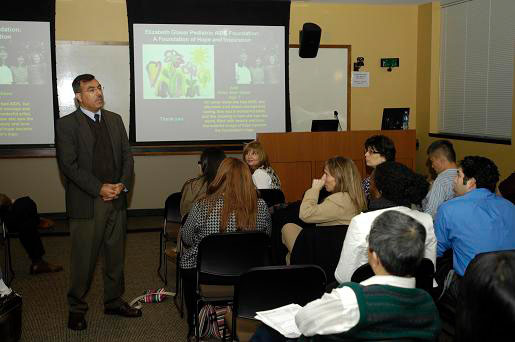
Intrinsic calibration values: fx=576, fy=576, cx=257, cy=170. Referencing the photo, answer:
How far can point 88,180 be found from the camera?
3861mm

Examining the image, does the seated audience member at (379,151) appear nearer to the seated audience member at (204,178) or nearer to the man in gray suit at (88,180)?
the seated audience member at (204,178)

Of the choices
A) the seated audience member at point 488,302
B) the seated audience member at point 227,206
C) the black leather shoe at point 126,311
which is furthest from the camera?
the black leather shoe at point 126,311

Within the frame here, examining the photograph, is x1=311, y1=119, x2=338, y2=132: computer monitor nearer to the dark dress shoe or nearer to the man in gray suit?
the dark dress shoe

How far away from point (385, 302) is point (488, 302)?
42cm

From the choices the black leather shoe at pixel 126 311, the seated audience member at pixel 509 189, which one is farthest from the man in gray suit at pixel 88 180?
the seated audience member at pixel 509 189

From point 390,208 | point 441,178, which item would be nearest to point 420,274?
point 390,208

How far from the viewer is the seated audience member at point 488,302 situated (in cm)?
134

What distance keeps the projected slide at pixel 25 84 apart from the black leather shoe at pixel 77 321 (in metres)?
4.13

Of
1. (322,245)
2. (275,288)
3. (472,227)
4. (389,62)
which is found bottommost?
(275,288)

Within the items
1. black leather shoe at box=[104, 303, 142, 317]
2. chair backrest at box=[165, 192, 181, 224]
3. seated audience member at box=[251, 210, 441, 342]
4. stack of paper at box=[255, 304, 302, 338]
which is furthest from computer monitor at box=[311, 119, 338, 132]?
seated audience member at box=[251, 210, 441, 342]

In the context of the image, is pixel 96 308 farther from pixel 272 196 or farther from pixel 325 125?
pixel 325 125

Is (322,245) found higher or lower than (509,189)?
lower

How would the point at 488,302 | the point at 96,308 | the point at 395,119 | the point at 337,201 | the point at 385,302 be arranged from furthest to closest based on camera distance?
1. the point at 395,119
2. the point at 96,308
3. the point at 337,201
4. the point at 385,302
5. the point at 488,302

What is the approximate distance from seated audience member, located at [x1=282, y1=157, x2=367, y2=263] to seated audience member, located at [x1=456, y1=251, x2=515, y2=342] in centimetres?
209
